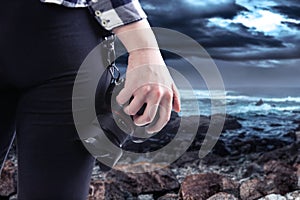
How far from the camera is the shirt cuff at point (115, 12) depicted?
23.2 inches

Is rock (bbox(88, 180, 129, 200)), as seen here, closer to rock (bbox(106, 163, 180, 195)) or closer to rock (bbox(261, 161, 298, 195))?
rock (bbox(106, 163, 180, 195))

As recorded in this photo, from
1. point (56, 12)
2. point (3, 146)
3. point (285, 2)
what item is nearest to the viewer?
point (56, 12)

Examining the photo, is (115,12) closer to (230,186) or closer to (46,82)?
(46,82)

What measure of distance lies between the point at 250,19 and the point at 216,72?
235 millimetres

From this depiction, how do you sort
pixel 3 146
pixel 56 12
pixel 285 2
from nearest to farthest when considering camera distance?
pixel 56 12, pixel 3 146, pixel 285 2

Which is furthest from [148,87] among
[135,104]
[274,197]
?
[274,197]

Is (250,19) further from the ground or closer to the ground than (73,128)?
closer to the ground

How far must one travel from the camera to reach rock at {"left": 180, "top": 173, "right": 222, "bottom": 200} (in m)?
1.80

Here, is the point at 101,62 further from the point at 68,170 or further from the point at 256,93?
the point at 256,93

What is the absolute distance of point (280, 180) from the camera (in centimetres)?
177

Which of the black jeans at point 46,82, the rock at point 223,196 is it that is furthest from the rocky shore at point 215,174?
the black jeans at point 46,82

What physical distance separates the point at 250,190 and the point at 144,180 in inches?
15.5

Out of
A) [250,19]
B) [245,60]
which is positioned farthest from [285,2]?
[245,60]

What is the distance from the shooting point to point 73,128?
2.03ft
